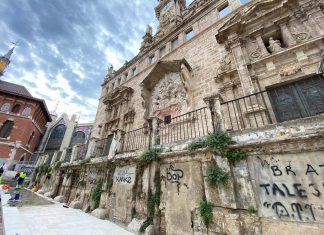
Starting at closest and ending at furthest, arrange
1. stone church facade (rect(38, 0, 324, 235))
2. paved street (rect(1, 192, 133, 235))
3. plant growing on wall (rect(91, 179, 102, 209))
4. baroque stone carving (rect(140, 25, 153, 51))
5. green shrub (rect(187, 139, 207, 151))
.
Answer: stone church facade (rect(38, 0, 324, 235)) → paved street (rect(1, 192, 133, 235)) → green shrub (rect(187, 139, 207, 151)) → plant growing on wall (rect(91, 179, 102, 209)) → baroque stone carving (rect(140, 25, 153, 51))

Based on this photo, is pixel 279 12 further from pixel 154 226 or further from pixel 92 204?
pixel 92 204

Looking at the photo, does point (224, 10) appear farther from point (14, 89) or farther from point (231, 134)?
point (14, 89)

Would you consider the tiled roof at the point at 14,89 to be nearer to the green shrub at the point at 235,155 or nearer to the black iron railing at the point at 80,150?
the black iron railing at the point at 80,150

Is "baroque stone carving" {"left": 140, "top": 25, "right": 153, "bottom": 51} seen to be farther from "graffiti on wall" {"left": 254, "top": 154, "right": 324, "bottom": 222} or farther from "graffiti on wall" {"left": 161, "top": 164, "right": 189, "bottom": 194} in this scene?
"graffiti on wall" {"left": 254, "top": 154, "right": 324, "bottom": 222}

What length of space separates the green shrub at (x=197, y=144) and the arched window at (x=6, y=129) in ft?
93.2

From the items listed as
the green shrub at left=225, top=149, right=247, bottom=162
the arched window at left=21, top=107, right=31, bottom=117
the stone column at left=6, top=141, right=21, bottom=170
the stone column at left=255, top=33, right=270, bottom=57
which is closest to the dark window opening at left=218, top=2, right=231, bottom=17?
the stone column at left=255, top=33, right=270, bottom=57

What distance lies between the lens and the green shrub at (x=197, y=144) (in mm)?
4308

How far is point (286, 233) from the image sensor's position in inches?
116

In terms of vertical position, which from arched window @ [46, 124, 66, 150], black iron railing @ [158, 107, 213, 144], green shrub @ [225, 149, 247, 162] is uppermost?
arched window @ [46, 124, 66, 150]

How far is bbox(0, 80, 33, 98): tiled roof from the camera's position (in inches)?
915

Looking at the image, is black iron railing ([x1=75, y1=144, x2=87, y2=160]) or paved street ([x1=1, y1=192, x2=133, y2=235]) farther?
black iron railing ([x1=75, y1=144, x2=87, y2=160])

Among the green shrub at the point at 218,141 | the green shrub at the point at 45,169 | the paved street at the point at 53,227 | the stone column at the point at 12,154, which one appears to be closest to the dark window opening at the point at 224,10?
the green shrub at the point at 218,141

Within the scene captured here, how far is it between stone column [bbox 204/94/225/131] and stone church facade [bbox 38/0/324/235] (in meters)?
0.03

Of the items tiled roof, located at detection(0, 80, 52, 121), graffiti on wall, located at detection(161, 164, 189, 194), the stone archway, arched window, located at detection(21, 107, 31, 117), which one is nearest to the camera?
graffiti on wall, located at detection(161, 164, 189, 194)
